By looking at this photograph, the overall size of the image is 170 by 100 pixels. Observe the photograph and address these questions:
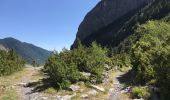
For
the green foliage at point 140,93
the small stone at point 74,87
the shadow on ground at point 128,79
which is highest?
the shadow on ground at point 128,79

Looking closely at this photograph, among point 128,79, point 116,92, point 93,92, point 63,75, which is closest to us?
point 93,92

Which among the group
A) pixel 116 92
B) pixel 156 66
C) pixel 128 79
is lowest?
pixel 116 92

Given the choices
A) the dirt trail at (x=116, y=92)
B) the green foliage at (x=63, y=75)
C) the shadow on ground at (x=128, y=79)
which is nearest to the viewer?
the dirt trail at (x=116, y=92)

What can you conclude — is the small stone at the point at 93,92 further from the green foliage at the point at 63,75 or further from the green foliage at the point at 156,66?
the green foliage at the point at 156,66

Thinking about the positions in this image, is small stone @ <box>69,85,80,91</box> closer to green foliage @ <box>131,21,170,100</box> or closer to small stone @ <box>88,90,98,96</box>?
small stone @ <box>88,90,98,96</box>

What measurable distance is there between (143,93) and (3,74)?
2642cm

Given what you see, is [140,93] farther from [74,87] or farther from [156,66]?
[74,87]

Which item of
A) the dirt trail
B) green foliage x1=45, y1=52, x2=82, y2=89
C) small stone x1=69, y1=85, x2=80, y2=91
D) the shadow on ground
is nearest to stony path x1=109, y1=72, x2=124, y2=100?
the dirt trail

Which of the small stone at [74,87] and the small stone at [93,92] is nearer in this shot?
the small stone at [93,92]

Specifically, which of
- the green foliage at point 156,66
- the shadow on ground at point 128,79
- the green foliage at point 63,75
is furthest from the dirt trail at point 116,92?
the green foliage at point 63,75

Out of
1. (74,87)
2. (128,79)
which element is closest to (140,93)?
(74,87)

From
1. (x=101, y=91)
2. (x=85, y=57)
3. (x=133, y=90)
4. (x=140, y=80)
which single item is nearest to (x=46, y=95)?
(x=101, y=91)

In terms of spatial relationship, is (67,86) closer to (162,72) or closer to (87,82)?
(87,82)

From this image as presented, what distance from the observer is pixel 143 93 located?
31.3m
